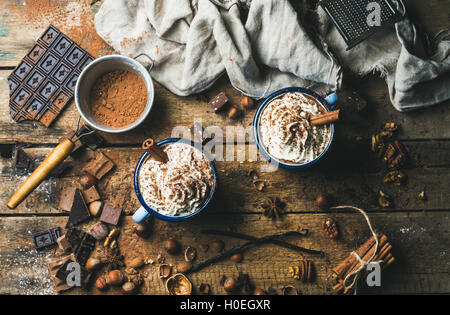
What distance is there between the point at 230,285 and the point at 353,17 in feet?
4.01

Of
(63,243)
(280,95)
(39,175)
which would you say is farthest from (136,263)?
(280,95)

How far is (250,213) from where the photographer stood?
1.56 m

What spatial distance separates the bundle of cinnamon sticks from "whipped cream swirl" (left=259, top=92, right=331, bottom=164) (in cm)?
47

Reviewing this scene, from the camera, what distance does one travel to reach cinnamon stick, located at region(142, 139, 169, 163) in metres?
1.22

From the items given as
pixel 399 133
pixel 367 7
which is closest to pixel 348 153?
pixel 399 133

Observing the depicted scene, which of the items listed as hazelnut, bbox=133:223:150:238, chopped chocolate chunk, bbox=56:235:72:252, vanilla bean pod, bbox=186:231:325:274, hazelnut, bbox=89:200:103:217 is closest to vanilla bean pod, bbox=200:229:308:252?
vanilla bean pod, bbox=186:231:325:274

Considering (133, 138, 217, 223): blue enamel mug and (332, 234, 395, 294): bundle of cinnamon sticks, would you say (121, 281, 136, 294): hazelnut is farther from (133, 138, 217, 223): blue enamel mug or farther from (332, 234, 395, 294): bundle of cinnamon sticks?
(332, 234, 395, 294): bundle of cinnamon sticks

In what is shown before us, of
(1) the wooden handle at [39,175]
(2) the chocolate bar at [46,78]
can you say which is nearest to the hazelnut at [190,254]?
(1) the wooden handle at [39,175]

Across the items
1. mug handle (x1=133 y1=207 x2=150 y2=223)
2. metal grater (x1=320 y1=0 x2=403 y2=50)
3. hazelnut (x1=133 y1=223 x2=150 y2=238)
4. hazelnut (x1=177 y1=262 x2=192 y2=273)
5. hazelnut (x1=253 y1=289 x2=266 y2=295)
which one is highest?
metal grater (x1=320 y1=0 x2=403 y2=50)

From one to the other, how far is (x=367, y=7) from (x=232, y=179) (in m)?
0.90

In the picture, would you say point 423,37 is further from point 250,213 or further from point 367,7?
point 250,213

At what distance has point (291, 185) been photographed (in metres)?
1.57

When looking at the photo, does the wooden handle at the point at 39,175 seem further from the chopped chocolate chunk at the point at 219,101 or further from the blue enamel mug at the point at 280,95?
the blue enamel mug at the point at 280,95

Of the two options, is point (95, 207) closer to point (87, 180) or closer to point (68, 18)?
point (87, 180)
